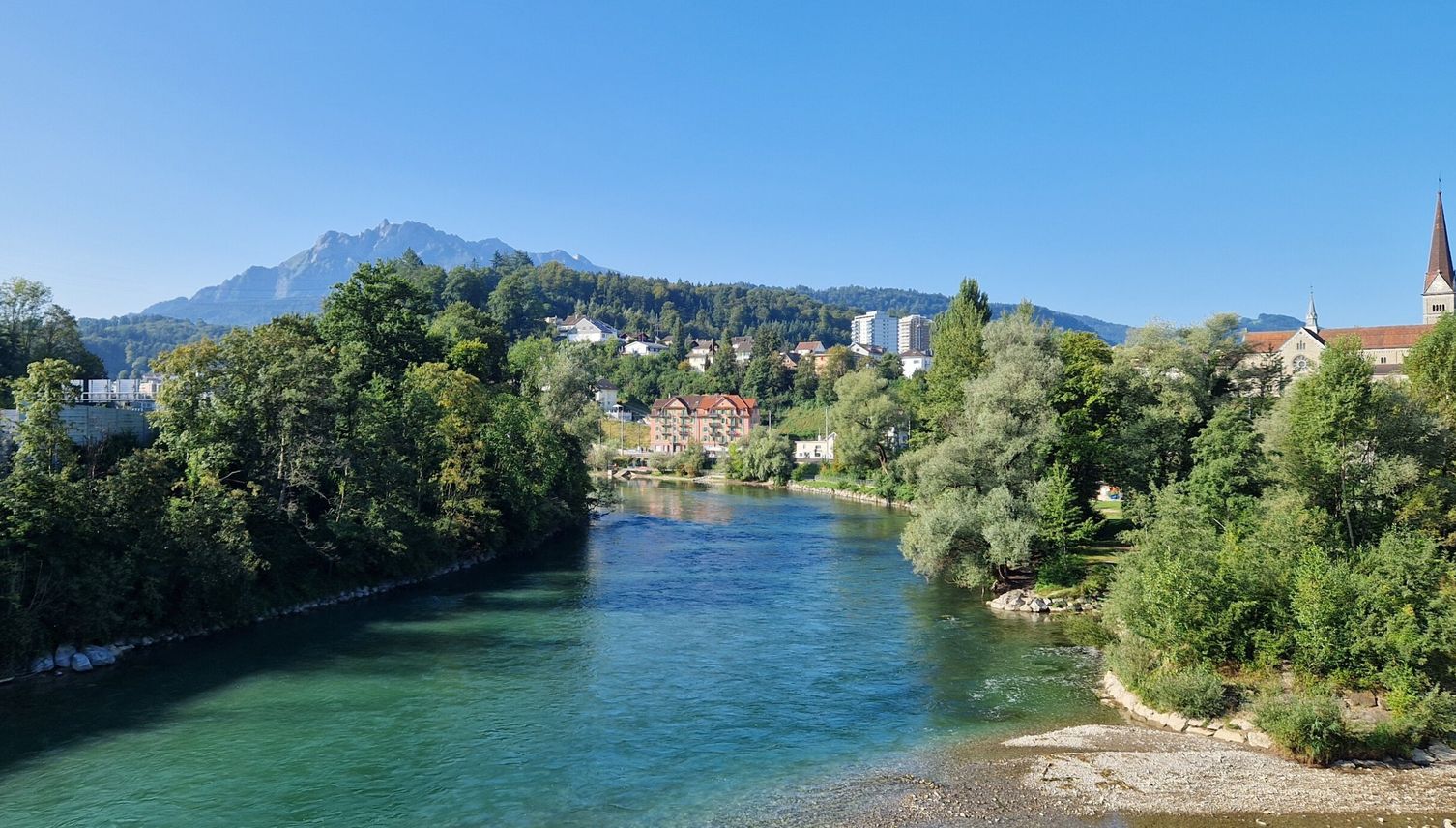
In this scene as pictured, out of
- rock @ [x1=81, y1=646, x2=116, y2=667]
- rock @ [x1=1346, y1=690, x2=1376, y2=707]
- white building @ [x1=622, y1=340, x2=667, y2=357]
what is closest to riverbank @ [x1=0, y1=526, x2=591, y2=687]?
rock @ [x1=81, y1=646, x2=116, y2=667]

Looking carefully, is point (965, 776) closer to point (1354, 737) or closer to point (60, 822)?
point (1354, 737)

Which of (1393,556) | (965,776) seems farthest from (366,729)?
(1393,556)

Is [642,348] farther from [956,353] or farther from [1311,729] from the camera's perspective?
[1311,729]

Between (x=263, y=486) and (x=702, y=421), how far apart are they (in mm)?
91026

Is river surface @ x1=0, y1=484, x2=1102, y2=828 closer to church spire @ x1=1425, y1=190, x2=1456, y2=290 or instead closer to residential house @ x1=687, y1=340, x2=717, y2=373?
church spire @ x1=1425, y1=190, x2=1456, y2=290

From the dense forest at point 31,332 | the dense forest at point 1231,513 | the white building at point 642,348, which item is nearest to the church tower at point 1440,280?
the dense forest at point 1231,513

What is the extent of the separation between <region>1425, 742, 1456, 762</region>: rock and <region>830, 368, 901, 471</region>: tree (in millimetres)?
57533

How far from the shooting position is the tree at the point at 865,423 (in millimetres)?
75000

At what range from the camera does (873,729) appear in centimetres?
1981

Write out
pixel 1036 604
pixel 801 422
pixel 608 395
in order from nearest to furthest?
pixel 1036 604 → pixel 801 422 → pixel 608 395

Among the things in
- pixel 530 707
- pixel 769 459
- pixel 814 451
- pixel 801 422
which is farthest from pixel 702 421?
pixel 530 707

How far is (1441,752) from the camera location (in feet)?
56.2

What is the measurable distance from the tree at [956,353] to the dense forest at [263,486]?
2017 centimetres

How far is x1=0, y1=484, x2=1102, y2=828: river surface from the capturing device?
1617 cm
